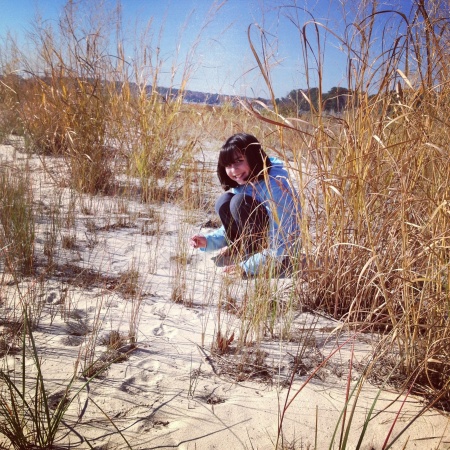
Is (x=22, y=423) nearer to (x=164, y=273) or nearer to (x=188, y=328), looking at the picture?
(x=188, y=328)

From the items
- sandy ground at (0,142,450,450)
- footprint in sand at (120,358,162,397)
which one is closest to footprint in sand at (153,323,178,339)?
sandy ground at (0,142,450,450)

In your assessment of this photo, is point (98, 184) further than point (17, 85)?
No

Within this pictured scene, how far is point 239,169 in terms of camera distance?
246 centimetres

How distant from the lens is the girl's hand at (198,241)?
97.7 inches

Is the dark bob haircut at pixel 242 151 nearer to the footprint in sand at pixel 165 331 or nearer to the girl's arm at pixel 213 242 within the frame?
the girl's arm at pixel 213 242

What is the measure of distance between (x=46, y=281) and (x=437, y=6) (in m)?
2.08

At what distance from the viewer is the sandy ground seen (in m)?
1.03

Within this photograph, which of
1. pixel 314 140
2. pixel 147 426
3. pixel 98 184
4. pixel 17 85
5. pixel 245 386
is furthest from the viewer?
pixel 17 85

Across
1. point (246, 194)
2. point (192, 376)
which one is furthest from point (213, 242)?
point (192, 376)

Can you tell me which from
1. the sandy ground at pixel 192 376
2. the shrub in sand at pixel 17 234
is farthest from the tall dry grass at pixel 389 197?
the shrub in sand at pixel 17 234

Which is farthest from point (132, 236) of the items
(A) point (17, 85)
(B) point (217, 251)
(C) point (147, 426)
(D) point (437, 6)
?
(A) point (17, 85)

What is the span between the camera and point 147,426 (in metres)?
1.05

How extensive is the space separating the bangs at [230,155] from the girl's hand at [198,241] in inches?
19.9

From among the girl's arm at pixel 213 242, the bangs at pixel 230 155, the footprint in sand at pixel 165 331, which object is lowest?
the footprint in sand at pixel 165 331
